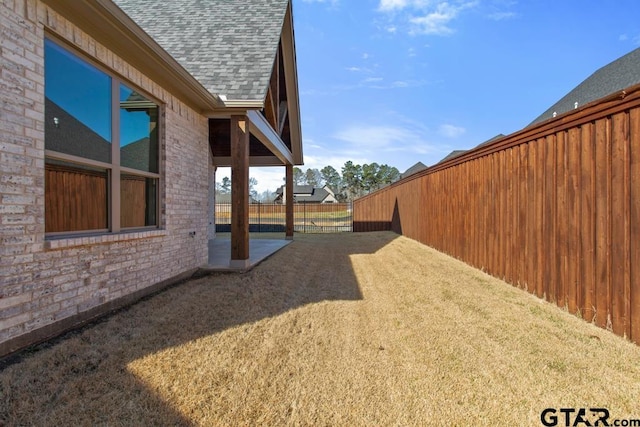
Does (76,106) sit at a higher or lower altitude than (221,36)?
lower

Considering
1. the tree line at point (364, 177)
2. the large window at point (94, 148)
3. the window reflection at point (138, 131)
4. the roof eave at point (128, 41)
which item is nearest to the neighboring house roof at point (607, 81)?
the roof eave at point (128, 41)

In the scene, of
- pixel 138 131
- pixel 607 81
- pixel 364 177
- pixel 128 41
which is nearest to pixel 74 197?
pixel 138 131

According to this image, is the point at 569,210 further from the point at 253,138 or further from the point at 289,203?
the point at 289,203

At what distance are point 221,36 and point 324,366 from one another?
7.27 meters

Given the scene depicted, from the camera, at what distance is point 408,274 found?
618cm

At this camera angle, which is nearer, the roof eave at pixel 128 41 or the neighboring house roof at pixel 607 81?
the roof eave at pixel 128 41

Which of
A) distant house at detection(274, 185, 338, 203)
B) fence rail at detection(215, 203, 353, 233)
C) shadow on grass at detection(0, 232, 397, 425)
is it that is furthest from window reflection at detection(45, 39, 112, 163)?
distant house at detection(274, 185, 338, 203)

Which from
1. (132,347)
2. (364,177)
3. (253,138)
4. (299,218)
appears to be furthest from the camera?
(364,177)

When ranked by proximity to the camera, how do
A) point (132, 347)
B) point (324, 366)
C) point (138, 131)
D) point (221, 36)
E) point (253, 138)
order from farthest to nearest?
point (253, 138) → point (221, 36) → point (138, 131) → point (132, 347) → point (324, 366)

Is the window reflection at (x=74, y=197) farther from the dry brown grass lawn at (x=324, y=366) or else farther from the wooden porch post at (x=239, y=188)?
the wooden porch post at (x=239, y=188)

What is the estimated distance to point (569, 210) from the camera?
366 centimetres

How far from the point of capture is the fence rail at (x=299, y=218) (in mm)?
19516

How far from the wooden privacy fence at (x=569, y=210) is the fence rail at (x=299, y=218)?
553 inches

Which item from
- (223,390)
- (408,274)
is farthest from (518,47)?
(223,390)
